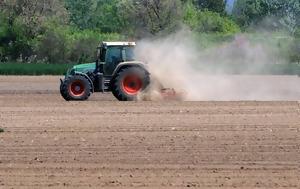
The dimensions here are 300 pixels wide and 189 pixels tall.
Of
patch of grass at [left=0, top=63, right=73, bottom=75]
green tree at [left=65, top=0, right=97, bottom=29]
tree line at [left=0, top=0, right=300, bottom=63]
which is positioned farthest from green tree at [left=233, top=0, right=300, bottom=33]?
patch of grass at [left=0, top=63, right=73, bottom=75]

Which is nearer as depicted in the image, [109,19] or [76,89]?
[76,89]

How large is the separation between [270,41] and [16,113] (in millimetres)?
25880

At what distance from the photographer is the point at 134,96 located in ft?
93.7

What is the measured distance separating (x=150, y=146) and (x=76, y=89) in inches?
497

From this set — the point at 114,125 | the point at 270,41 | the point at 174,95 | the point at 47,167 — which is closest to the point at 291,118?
the point at 114,125

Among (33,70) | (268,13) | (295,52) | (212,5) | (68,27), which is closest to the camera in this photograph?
(295,52)

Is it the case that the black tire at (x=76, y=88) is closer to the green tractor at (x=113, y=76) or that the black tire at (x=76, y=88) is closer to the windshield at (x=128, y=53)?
the green tractor at (x=113, y=76)

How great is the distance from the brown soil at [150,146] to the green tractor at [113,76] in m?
1.99

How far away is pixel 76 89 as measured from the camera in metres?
28.7

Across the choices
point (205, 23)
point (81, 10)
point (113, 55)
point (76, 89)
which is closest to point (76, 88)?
point (76, 89)

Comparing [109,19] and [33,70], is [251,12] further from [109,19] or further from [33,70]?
[33,70]

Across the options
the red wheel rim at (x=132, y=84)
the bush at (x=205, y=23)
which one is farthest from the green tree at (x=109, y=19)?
the red wheel rim at (x=132, y=84)

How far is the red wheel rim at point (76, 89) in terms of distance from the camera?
93.7 feet

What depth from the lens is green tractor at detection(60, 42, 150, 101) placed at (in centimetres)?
2800
